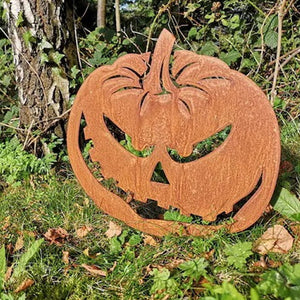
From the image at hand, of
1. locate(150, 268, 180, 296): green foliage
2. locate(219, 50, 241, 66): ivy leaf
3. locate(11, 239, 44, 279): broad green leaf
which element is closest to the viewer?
locate(150, 268, 180, 296): green foliage

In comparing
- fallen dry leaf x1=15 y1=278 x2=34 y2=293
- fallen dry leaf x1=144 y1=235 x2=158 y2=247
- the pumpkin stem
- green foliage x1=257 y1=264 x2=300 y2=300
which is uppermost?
the pumpkin stem

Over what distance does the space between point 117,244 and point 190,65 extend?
36.1 inches

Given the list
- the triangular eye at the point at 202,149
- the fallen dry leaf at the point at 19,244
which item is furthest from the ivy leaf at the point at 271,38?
the fallen dry leaf at the point at 19,244

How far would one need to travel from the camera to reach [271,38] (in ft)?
10.2

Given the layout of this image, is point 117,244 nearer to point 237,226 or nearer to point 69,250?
point 69,250

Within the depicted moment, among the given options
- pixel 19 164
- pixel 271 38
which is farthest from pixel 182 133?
pixel 271 38

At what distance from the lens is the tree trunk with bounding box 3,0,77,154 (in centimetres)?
276

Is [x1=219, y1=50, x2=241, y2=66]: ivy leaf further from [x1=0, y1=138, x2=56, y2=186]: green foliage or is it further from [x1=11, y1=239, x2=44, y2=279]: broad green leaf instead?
[x1=11, y1=239, x2=44, y2=279]: broad green leaf

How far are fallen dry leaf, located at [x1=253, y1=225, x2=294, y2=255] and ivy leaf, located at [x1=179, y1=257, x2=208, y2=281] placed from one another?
273mm

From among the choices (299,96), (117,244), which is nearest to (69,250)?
(117,244)

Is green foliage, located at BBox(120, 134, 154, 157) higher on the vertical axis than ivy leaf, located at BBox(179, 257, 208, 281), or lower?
lower

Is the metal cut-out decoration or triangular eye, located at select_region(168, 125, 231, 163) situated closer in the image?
the metal cut-out decoration

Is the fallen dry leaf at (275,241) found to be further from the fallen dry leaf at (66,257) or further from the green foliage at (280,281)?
the fallen dry leaf at (66,257)

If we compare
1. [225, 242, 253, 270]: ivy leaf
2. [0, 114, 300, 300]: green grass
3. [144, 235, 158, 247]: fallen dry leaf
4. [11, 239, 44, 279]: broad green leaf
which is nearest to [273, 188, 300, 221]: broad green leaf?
[0, 114, 300, 300]: green grass
